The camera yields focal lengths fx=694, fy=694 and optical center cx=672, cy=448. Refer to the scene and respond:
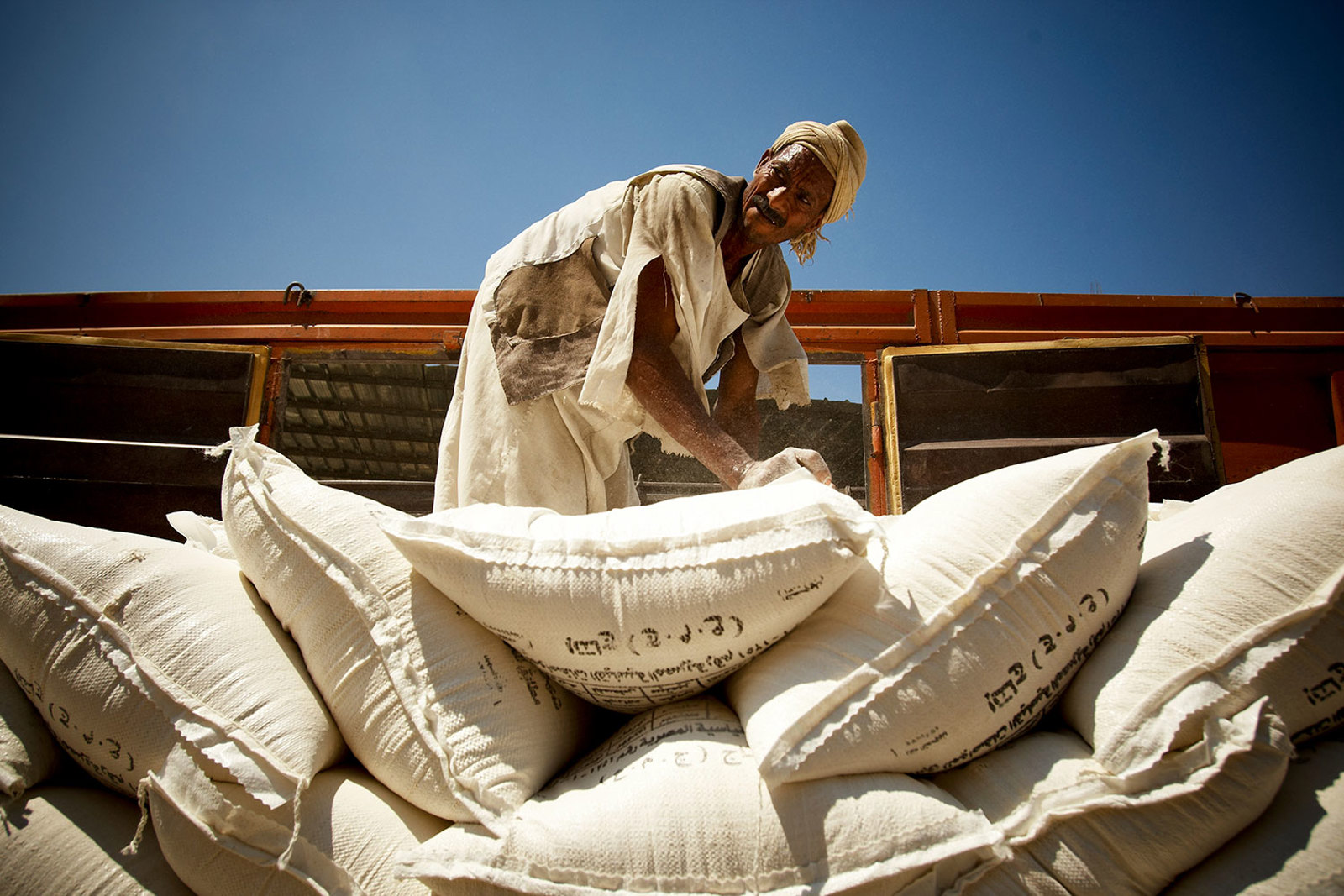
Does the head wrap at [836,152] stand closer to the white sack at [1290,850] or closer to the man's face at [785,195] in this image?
the man's face at [785,195]

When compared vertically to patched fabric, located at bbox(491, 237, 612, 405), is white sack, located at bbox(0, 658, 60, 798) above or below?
below

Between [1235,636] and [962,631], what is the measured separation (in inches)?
10.2

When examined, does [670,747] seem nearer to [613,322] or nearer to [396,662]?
[396,662]

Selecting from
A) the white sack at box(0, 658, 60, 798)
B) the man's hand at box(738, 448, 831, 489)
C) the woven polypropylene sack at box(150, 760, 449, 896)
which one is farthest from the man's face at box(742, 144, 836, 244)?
the white sack at box(0, 658, 60, 798)

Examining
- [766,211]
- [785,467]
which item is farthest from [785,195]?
[785,467]

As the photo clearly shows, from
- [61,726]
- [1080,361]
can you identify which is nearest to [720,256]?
[61,726]

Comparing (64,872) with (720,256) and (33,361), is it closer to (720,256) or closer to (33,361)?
(720,256)

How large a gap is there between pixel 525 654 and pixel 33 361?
3240mm

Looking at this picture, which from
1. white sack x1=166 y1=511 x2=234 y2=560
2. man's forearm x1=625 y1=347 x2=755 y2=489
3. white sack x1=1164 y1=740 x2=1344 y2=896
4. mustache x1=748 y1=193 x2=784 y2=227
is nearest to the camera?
white sack x1=1164 y1=740 x2=1344 y2=896

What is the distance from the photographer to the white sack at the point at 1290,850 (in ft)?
1.88

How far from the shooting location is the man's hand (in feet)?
3.59

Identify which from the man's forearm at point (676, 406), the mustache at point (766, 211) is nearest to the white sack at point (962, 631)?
the man's forearm at point (676, 406)

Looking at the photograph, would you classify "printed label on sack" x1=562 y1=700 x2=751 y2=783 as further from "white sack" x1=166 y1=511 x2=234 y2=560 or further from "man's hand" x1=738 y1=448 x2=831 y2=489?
"white sack" x1=166 y1=511 x2=234 y2=560

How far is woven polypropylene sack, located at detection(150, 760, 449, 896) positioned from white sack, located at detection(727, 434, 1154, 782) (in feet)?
1.27
